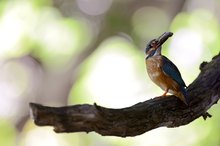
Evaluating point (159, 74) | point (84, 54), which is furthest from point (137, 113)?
point (84, 54)

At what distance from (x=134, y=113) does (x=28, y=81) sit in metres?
3.30

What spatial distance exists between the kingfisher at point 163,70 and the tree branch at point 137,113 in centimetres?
4

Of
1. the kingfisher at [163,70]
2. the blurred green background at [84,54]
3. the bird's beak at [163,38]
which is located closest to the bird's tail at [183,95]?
the kingfisher at [163,70]

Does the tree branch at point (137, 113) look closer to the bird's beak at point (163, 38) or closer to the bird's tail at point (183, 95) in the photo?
the bird's tail at point (183, 95)

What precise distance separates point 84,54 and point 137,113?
10.2 ft

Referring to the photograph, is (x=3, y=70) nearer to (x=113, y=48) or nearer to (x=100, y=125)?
(x=113, y=48)

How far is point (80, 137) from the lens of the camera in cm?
452

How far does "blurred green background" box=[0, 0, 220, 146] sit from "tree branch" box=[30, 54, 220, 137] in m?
2.38

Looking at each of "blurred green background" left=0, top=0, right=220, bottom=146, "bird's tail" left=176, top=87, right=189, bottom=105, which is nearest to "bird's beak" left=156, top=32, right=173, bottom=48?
"bird's tail" left=176, top=87, right=189, bottom=105

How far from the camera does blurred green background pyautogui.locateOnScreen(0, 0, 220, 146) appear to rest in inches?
169

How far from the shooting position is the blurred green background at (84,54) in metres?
4.30

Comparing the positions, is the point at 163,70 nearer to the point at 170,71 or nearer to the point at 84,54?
the point at 170,71

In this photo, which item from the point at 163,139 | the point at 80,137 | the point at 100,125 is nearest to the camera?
the point at 100,125

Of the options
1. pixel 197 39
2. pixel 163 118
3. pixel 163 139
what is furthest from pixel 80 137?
pixel 163 118
